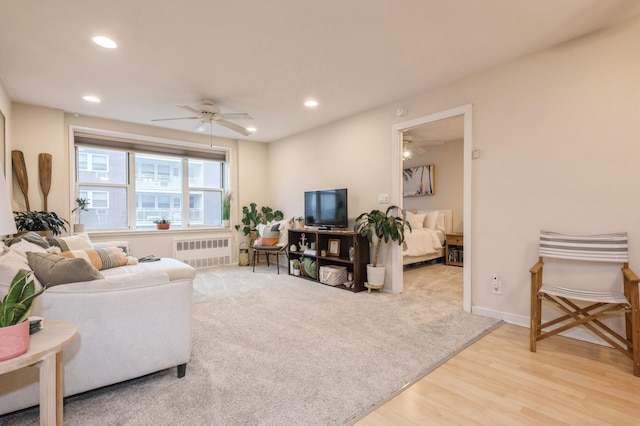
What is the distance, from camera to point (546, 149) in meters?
2.74

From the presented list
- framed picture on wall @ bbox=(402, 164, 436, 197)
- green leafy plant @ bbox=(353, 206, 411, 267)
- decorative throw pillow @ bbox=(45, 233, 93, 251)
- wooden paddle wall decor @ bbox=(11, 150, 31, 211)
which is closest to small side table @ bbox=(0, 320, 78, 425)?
decorative throw pillow @ bbox=(45, 233, 93, 251)

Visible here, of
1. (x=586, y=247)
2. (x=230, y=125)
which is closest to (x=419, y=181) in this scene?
(x=230, y=125)

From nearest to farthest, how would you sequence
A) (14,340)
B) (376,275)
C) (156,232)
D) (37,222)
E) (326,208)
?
(14,340), (37,222), (376,275), (326,208), (156,232)

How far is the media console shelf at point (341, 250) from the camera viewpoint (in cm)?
411

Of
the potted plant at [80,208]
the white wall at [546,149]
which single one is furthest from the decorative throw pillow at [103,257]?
the white wall at [546,149]

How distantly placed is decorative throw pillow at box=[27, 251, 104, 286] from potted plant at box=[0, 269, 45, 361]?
1.90 ft

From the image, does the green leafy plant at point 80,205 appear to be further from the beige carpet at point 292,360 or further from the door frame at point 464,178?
the door frame at point 464,178

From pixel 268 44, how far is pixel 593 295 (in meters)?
3.14

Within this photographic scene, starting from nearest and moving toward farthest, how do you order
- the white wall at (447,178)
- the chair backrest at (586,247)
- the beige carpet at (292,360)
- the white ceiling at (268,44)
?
1. the beige carpet at (292,360)
2. the white ceiling at (268,44)
3. the chair backrest at (586,247)
4. the white wall at (447,178)

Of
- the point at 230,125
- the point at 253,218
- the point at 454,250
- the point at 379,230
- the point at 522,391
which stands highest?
the point at 230,125

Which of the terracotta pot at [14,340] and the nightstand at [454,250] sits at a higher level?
the terracotta pot at [14,340]

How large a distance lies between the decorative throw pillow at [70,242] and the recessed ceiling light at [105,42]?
2.07m

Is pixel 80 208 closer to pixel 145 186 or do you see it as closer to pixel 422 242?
pixel 145 186

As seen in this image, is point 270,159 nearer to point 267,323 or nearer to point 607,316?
point 267,323
